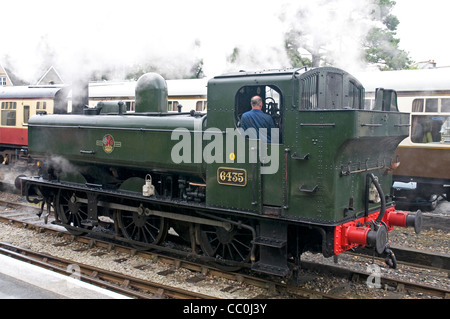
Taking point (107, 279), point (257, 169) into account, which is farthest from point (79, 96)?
point (257, 169)

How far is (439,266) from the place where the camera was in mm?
7273

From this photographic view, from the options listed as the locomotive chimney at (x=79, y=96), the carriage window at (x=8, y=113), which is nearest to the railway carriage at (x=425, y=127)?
the locomotive chimney at (x=79, y=96)

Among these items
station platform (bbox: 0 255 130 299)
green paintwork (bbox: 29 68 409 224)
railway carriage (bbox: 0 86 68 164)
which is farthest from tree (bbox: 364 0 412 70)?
station platform (bbox: 0 255 130 299)

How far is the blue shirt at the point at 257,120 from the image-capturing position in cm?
559

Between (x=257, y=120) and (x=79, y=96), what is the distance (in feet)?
16.2

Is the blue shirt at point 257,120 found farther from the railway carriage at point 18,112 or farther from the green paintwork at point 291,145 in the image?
the railway carriage at point 18,112

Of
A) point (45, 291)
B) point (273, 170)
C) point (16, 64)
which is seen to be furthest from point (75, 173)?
point (16, 64)

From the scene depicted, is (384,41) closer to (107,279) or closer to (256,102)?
(256,102)

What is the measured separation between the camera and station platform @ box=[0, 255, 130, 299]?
501 centimetres

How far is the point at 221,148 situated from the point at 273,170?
0.81 meters

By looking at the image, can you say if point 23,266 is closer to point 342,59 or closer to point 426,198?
point 426,198

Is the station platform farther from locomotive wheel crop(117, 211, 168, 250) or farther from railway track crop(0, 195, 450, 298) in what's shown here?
locomotive wheel crop(117, 211, 168, 250)

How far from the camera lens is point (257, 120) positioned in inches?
220

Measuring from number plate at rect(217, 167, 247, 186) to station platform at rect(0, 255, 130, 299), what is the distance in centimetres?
192
